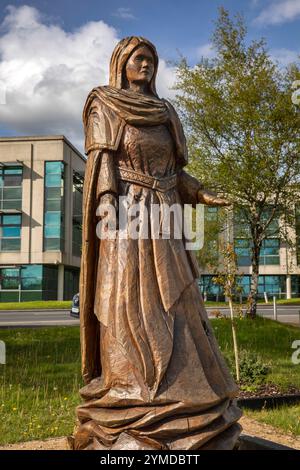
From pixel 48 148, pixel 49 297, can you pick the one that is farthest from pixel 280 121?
pixel 49 297

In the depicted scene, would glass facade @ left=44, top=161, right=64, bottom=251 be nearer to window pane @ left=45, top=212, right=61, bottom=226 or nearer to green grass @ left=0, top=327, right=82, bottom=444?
window pane @ left=45, top=212, right=61, bottom=226

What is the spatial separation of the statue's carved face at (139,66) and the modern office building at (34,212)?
32.5 metres

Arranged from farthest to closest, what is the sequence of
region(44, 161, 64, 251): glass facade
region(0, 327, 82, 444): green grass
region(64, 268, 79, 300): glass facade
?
1. region(64, 268, 79, 300): glass facade
2. region(44, 161, 64, 251): glass facade
3. region(0, 327, 82, 444): green grass

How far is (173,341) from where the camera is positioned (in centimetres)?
329

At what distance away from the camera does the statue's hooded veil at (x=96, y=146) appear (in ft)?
11.8

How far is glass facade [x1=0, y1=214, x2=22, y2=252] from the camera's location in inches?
1454

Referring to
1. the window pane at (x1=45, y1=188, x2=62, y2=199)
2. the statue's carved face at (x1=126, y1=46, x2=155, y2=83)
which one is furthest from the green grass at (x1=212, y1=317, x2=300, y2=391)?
the window pane at (x1=45, y1=188, x2=62, y2=199)

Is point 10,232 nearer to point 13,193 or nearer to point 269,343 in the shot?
point 13,193

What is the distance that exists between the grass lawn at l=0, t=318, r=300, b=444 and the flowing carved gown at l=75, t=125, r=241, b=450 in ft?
10.4

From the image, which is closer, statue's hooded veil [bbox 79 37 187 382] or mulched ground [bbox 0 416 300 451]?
statue's hooded veil [bbox 79 37 187 382]

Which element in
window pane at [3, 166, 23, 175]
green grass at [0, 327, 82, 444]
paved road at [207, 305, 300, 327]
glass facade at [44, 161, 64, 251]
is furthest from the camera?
window pane at [3, 166, 23, 175]

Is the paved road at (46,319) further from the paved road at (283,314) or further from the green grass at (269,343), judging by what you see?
the green grass at (269,343)

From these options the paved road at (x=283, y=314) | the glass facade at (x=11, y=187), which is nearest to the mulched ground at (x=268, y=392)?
the paved road at (x=283, y=314)

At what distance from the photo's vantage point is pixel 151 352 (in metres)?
3.23
